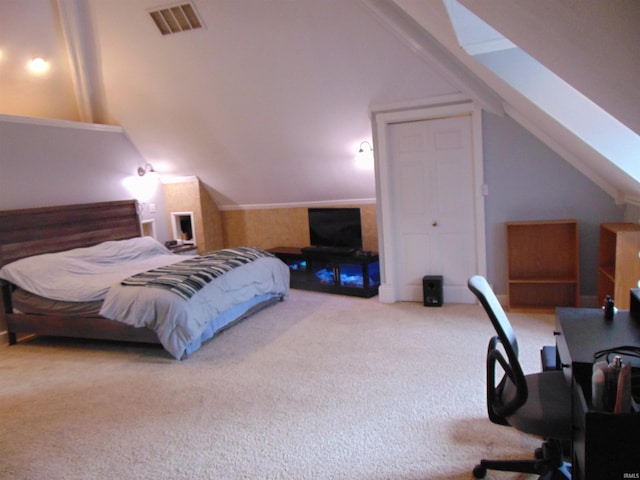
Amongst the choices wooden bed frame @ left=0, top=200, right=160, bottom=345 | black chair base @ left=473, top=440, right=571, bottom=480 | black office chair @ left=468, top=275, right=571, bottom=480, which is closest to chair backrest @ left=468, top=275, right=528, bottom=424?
black office chair @ left=468, top=275, right=571, bottom=480

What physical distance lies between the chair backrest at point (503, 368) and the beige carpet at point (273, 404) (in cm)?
49

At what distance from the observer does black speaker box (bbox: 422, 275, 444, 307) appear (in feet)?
15.2

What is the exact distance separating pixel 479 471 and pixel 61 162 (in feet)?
17.1

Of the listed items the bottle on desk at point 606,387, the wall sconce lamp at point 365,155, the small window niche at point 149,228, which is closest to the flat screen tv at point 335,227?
the wall sconce lamp at point 365,155

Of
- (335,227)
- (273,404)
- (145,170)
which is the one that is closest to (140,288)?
(273,404)

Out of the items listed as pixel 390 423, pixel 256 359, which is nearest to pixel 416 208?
pixel 256 359

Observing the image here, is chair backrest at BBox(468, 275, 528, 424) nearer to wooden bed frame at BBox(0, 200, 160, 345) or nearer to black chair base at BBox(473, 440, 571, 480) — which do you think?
black chair base at BBox(473, 440, 571, 480)

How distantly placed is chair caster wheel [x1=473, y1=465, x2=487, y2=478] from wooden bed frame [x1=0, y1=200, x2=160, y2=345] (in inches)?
109

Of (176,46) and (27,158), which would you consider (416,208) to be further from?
(27,158)

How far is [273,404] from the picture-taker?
2924 millimetres

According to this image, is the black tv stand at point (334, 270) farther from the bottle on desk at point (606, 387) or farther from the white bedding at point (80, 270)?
the bottle on desk at point (606, 387)

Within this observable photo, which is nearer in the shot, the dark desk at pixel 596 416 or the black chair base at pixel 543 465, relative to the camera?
the dark desk at pixel 596 416

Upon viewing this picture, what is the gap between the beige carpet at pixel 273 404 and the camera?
7.68ft

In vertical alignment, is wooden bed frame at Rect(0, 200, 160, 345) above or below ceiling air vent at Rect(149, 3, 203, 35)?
below
